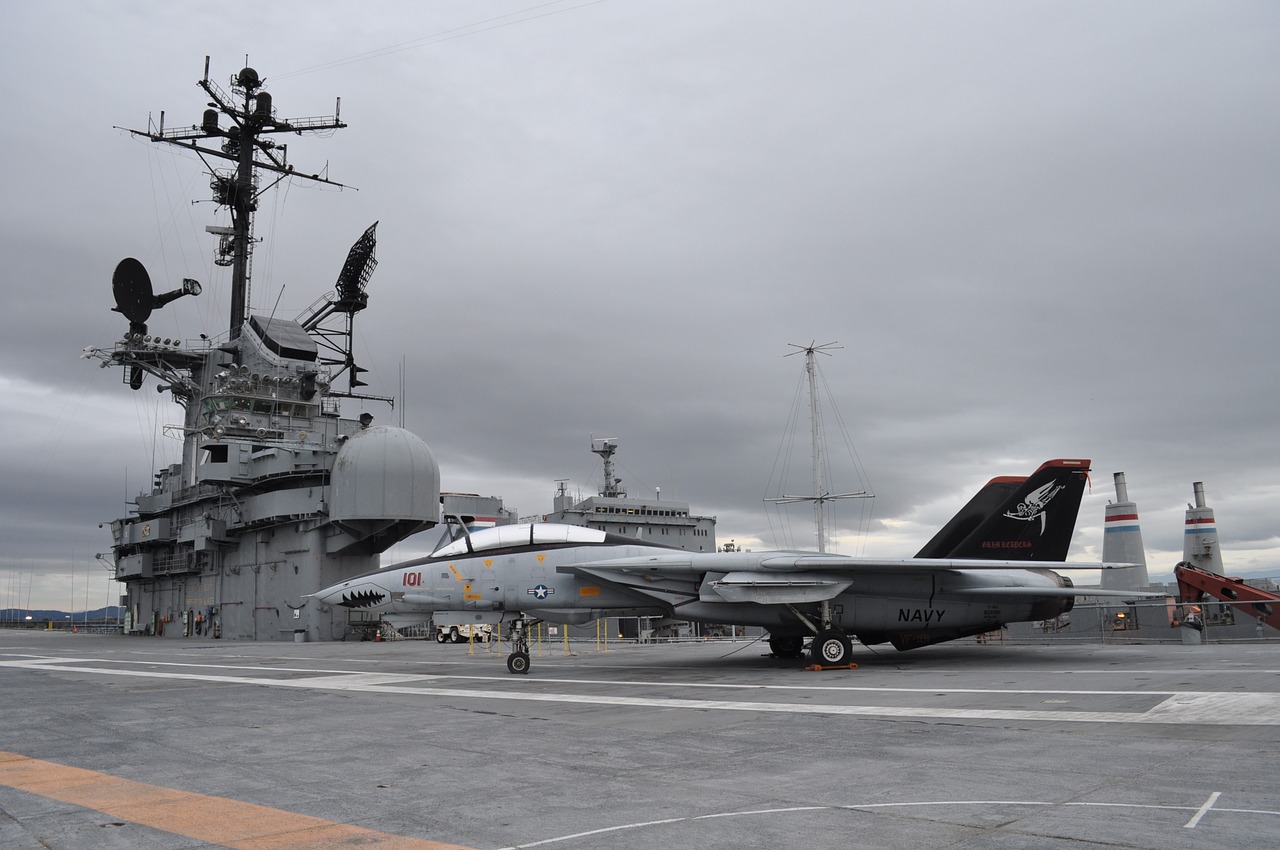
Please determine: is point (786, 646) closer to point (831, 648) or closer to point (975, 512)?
point (831, 648)

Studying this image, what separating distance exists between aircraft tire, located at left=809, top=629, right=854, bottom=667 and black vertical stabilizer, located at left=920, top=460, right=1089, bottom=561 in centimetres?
419

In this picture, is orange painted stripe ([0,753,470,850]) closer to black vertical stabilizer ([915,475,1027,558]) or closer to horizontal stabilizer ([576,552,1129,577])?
horizontal stabilizer ([576,552,1129,577])

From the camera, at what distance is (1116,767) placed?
7277 mm

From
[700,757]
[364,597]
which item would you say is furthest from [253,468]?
[700,757]

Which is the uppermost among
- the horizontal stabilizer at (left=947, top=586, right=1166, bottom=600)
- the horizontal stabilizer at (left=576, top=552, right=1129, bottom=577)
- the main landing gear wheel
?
the horizontal stabilizer at (left=576, top=552, right=1129, bottom=577)

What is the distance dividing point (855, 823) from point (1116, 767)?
3.11 m

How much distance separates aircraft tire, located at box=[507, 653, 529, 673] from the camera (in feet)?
62.2

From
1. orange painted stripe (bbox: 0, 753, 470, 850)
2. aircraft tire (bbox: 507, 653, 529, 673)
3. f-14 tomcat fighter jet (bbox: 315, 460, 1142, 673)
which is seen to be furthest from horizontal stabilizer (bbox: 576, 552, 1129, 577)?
orange painted stripe (bbox: 0, 753, 470, 850)

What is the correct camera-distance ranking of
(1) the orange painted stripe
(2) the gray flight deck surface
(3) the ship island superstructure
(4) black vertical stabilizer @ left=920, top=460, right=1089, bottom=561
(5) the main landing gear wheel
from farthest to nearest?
(3) the ship island superstructure → (5) the main landing gear wheel → (4) black vertical stabilizer @ left=920, top=460, right=1089, bottom=561 → (2) the gray flight deck surface → (1) the orange painted stripe

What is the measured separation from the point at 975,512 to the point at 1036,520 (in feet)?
4.62

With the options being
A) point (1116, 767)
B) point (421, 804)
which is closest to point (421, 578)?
point (421, 804)

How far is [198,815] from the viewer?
6.30 metres

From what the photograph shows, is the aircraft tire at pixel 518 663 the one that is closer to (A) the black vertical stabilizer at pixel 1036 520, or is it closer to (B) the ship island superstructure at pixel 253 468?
(A) the black vertical stabilizer at pixel 1036 520

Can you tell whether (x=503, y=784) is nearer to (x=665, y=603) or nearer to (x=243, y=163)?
(x=665, y=603)
